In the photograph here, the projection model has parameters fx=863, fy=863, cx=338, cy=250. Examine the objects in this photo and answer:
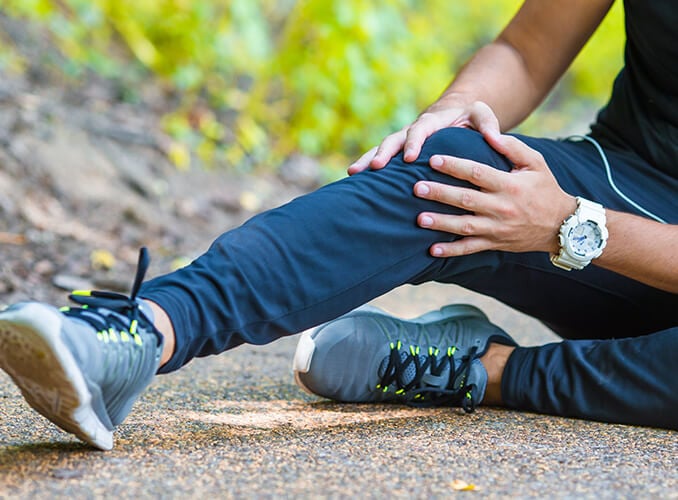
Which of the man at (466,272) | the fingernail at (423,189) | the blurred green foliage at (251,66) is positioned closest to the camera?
the man at (466,272)

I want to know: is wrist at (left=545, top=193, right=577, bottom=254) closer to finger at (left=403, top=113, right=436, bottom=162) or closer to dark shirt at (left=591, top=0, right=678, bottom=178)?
finger at (left=403, top=113, right=436, bottom=162)

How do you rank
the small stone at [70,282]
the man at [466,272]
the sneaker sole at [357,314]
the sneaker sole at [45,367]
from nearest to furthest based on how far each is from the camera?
the sneaker sole at [45,367], the man at [466,272], the sneaker sole at [357,314], the small stone at [70,282]

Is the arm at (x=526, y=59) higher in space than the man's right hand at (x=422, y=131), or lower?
higher

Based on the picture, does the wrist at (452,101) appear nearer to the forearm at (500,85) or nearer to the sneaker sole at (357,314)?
the forearm at (500,85)

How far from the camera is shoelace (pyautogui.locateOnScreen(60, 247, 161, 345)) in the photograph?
1.06m

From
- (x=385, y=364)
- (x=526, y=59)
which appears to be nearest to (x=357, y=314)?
(x=385, y=364)

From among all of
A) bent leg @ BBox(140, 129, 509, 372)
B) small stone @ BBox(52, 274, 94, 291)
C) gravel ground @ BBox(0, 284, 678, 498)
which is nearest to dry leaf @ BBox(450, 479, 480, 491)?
gravel ground @ BBox(0, 284, 678, 498)

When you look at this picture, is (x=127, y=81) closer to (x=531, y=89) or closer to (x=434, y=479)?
(x=531, y=89)

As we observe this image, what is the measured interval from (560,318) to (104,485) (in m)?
0.97

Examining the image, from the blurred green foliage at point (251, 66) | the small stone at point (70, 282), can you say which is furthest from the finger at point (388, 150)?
the blurred green foliage at point (251, 66)

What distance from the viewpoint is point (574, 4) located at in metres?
1.71

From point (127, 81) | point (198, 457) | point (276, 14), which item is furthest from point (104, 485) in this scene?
point (276, 14)

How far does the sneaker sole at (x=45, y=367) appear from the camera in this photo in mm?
969

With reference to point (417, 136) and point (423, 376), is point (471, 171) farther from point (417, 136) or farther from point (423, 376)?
point (423, 376)
